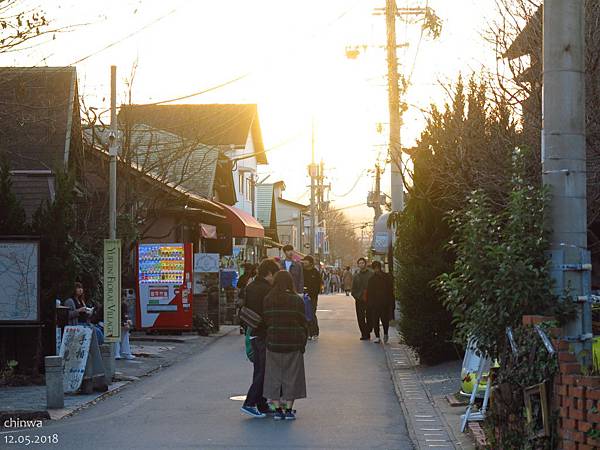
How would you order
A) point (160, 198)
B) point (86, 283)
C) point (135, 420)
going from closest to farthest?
point (135, 420), point (86, 283), point (160, 198)

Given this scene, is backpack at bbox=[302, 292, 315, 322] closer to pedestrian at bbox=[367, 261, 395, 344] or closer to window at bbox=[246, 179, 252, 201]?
pedestrian at bbox=[367, 261, 395, 344]

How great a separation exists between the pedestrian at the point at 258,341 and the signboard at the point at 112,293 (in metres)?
3.57

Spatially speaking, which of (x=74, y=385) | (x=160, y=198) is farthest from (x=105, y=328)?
(x=160, y=198)

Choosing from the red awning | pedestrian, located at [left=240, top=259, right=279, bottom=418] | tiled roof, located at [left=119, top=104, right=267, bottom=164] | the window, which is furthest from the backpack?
the window

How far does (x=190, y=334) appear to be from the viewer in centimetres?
2420

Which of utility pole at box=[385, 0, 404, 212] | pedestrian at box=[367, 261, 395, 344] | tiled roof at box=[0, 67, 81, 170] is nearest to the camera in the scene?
tiled roof at box=[0, 67, 81, 170]

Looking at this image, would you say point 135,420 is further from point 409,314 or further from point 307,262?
point 307,262

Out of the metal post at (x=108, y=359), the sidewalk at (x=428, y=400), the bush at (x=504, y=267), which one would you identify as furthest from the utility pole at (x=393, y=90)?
the bush at (x=504, y=267)

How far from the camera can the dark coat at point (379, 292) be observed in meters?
21.8

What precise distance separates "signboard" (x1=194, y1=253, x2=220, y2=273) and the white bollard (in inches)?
527

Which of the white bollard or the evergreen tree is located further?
the evergreen tree

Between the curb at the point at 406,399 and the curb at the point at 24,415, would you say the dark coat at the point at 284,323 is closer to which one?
the curb at the point at 406,399

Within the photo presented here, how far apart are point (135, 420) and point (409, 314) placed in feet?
21.7

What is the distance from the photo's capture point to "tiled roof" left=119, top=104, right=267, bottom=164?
26312 millimetres
